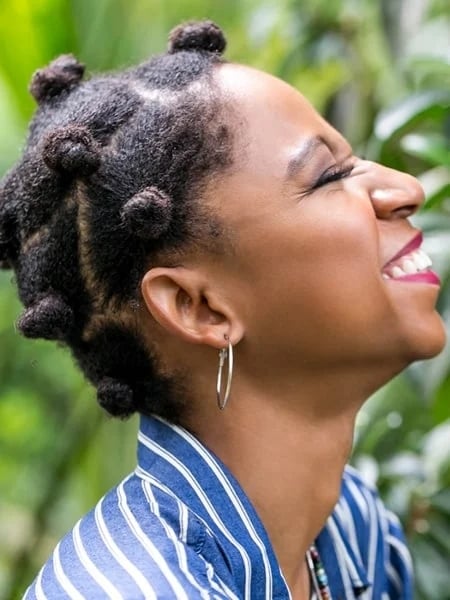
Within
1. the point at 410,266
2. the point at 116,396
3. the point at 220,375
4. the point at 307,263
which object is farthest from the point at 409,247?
the point at 116,396

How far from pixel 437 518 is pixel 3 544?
1.21 metres

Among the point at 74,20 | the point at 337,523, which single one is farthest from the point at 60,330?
the point at 74,20

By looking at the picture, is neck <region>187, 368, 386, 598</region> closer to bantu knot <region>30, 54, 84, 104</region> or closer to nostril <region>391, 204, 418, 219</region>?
nostril <region>391, 204, 418, 219</region>

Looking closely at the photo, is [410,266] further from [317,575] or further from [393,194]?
[317,575]

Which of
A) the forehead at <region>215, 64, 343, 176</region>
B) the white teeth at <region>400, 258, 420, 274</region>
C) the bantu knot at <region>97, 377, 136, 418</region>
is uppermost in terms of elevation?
the forehead at <region>215, 64, 343, 176</region>

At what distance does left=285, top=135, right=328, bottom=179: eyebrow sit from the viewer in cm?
98

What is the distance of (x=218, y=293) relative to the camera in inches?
38.4

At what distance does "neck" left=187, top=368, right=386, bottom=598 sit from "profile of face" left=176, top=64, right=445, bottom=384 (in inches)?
1.4

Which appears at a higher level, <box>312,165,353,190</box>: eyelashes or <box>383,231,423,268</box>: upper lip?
<box>312,165,353,190</box>: eyelashes

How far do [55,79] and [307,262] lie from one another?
0.35m

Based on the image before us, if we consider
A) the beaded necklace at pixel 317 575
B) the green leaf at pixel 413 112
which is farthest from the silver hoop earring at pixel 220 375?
the green leaf at pixel 413 112

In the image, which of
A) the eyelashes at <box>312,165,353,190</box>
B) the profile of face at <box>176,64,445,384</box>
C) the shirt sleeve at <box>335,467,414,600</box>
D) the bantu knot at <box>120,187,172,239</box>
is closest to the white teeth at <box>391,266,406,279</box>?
the profile of face at <box>176,64,445,384</box>

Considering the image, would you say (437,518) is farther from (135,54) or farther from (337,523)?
(135,54)

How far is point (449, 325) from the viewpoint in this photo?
1213 mm
